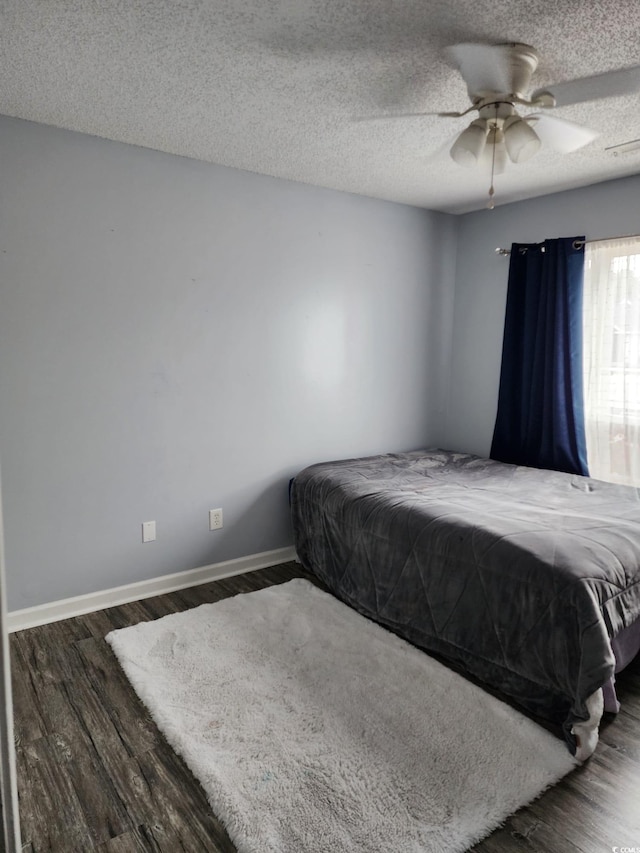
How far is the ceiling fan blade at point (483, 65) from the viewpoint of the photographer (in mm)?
1795

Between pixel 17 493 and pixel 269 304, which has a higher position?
pixel 269 304

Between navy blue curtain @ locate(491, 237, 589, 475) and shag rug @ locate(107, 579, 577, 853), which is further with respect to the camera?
navy blue curtain @ locate(491, 237, 589, 475)

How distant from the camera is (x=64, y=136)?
2561 millimetres

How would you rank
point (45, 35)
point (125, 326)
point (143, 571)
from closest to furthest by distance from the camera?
point (45, 35) → point (125, 326) → point (143, 571)

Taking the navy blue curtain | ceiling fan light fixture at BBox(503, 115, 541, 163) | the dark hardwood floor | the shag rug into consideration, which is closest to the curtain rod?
the navy blue curtain

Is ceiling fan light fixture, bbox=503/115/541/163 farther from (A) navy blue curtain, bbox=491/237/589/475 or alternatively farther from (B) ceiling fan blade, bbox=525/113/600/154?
(A) navy blue curtain, bbox=491/237/589/475

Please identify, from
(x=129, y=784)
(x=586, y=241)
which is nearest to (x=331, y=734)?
(x=129, y=784)

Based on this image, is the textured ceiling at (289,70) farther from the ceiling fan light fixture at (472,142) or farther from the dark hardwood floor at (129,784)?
the dark hardwood floor at (129,784)

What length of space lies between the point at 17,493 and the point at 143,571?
2.56 feet

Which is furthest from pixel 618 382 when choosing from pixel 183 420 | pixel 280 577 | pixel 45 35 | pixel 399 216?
pixel 45 35

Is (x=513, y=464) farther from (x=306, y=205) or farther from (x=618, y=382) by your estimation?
(x=306, y=205)

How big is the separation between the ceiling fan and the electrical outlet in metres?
2.30

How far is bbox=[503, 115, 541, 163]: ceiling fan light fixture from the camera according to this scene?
192 cm

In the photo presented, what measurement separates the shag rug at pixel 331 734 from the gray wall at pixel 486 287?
80.5 inches
